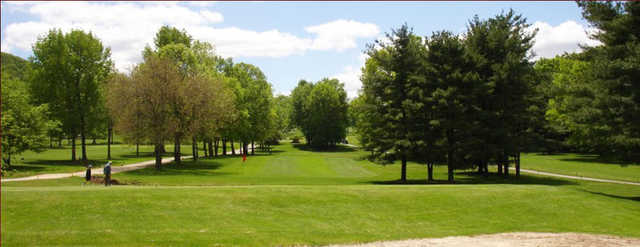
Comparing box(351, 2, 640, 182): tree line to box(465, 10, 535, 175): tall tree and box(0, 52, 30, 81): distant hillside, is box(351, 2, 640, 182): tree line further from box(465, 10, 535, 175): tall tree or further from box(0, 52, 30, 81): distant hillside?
box(0, 52, 30, 81): distant hillside

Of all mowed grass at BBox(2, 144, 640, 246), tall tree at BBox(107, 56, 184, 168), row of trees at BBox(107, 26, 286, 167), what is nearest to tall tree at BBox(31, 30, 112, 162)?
row of trees at BBox(107, 26, 286, 167)

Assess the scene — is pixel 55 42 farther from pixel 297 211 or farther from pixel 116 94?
pixel 297 211

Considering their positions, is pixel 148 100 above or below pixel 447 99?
above

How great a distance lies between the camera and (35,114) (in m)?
39.4

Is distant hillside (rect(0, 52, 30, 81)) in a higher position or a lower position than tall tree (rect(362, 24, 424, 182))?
higher

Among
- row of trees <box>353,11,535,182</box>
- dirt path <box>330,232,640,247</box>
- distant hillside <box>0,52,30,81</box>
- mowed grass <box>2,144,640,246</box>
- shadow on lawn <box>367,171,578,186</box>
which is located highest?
distant hillside <box>0,52,30,81</box>

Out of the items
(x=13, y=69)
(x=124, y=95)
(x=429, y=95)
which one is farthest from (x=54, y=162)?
(x=13, y=69)

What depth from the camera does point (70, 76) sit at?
4828cm

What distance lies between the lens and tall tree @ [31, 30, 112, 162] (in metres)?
47.8

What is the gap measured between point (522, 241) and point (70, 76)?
48.1 meters

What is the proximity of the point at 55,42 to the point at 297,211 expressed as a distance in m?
42.8

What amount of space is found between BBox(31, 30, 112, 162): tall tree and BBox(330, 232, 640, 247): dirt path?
45470 millimetres

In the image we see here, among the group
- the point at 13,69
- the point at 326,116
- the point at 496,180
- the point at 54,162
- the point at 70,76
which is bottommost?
the point at 496,180

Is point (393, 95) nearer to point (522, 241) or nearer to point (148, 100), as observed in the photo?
point (522, 241)
